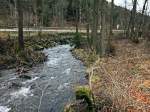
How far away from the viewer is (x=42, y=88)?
15578 mm

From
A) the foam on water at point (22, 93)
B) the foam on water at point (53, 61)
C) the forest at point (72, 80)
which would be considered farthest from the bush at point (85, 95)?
the foam on water at point (53, 61)

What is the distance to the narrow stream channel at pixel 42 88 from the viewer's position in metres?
12.6

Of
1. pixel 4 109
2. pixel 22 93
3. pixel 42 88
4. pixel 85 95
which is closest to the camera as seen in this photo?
pixel 85 95

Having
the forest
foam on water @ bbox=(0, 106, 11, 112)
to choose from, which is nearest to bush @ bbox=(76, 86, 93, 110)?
the forest

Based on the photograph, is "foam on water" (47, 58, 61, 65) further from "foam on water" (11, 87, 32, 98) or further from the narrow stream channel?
"foam on water" (11, 87, 32, 98)

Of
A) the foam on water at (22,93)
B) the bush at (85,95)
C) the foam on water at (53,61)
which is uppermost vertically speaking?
the bush at (85,95)

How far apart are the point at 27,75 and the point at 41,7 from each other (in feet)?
111

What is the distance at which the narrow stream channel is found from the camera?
1257cm

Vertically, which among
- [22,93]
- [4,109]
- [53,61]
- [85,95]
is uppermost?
[85,95]

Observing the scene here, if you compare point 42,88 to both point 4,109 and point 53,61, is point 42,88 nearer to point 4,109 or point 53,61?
point 4,109

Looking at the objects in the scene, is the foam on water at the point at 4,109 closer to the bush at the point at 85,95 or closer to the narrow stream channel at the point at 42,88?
the narrow stream channel at the point at 42,88

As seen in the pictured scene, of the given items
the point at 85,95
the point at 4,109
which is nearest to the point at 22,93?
the point at 4,109

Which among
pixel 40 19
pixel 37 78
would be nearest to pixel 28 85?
pixel 37 78

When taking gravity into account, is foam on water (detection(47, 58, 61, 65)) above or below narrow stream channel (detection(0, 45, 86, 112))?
above
